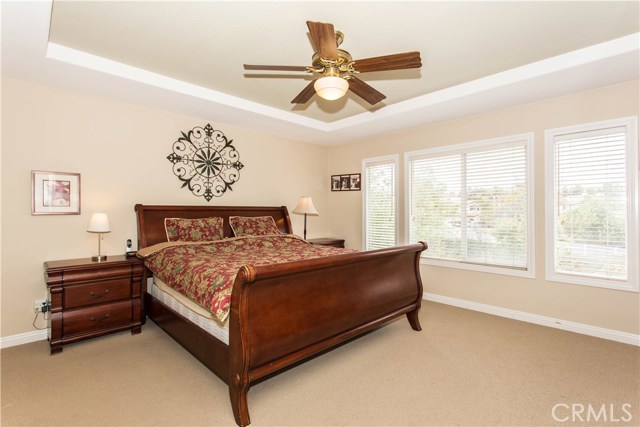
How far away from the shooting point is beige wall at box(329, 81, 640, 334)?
314cm

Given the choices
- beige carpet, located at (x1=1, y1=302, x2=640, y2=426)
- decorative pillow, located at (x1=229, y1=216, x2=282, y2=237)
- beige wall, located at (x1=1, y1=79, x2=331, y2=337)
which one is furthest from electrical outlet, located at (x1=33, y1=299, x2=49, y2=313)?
decorative pillow, located at (x1=229, y1=216, x2=282, y2=237)

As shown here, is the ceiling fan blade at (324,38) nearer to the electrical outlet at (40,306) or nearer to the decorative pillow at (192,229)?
the decorative pillow at (192,229)

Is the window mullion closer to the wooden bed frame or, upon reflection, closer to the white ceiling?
the white ceiling

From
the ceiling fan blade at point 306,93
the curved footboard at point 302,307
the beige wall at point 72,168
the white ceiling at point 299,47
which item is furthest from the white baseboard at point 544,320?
the beige wall at point 72,168

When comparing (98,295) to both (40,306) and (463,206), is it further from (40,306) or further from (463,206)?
(463,206)

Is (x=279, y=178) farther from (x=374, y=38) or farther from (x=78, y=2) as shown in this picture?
(x=78, y=2)

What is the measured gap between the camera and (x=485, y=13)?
231 cm

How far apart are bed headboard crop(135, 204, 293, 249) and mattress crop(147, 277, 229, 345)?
1.70 feet

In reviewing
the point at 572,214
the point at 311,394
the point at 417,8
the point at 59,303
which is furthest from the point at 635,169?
the point at 59,303

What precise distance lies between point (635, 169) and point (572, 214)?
64 centimetres

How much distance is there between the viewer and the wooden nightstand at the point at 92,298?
2.83 meters

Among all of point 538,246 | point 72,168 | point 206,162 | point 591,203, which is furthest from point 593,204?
point 72,168

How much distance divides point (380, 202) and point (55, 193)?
422 centimetres

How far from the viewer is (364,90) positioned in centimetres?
265
